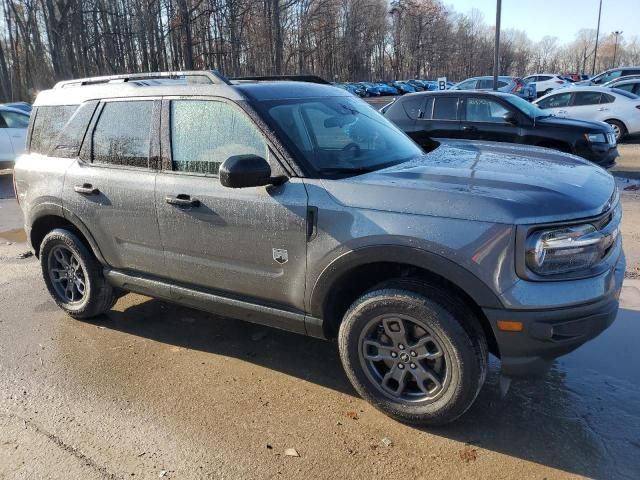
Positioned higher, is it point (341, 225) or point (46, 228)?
point (341, 225)

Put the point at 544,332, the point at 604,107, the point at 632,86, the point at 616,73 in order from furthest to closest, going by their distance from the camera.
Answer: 1. the point at 616,73
2. the point at 632,86
3. the point at 604,107
4. the point at 544,332

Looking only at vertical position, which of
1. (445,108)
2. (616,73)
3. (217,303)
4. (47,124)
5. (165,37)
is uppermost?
(165,37)

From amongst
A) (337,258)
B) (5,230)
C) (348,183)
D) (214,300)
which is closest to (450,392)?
(337,258)

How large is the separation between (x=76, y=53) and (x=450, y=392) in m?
48.9

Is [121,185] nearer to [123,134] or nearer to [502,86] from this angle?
[123,134]

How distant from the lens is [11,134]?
13219 mm

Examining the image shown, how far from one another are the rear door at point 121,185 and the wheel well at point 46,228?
285 mm

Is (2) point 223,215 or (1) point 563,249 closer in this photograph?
(1) point 563,249

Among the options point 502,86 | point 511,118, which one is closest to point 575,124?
point 511,118

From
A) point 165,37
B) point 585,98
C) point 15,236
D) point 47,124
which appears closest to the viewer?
point 47,124

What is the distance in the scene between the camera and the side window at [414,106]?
10406 mm

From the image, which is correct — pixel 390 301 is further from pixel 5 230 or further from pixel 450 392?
pixel 5 230

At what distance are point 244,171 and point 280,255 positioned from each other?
0.54 m

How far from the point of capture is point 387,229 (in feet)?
9.25
